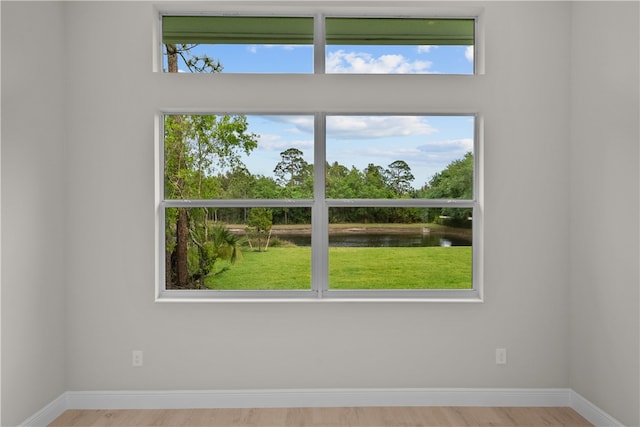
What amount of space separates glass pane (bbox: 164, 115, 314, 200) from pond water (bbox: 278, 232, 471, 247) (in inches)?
13.8

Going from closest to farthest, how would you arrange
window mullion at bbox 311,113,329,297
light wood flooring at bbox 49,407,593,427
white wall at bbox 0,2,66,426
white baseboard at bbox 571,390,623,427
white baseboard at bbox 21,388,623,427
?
1. white wall at bbox 0,2,66,426
2. white baseboard at bbox 571,390,623,427
3. light wood flooring at bbox 49,407,593,427
4. white baseboard at bbox 21,388,623,427
5. window mullion at bbox 311,113,329,297

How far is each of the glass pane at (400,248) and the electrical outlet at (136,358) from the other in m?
1.53

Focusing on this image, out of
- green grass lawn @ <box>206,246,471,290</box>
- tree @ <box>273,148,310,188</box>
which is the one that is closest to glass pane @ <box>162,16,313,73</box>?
tree @ <box>273,148,310,188</box>

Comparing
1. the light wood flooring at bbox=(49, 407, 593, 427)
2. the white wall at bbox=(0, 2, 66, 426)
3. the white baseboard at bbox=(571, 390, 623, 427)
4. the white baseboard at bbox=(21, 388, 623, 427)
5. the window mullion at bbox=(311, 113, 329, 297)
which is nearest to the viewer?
the white wall at bbox=(0, 2, 66, 426)

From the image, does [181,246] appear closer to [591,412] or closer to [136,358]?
[136,358]

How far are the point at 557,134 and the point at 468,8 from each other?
1.16 meters

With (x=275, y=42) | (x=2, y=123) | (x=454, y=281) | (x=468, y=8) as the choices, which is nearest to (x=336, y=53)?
(x=275, y=42)

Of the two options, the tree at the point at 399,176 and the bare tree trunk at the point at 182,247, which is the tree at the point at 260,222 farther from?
the tree at the point at 399,176

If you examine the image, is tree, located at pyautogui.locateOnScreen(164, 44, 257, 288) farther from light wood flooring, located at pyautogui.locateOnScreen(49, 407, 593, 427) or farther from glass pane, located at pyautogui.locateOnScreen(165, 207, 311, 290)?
light wood flooring, located at pyautogui.locateOnScreen(49, 407, 593, 427)

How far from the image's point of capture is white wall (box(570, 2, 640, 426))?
9.90 ft

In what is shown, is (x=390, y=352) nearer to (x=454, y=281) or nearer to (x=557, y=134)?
(x=454, y=281)

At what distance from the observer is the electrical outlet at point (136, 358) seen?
3639mm

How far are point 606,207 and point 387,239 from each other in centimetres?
151

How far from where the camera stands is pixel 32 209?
322cm
